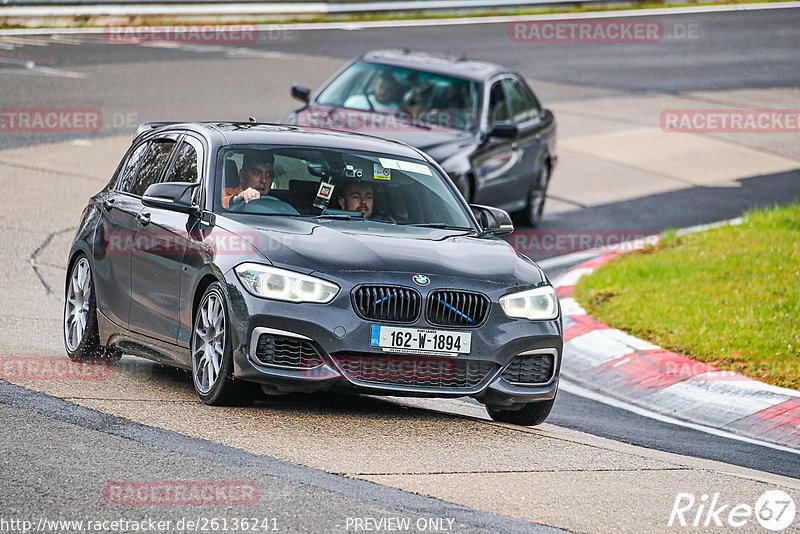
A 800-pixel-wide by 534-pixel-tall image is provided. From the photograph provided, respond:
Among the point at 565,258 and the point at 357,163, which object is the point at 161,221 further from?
the point at 565,258

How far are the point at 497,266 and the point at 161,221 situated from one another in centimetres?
207

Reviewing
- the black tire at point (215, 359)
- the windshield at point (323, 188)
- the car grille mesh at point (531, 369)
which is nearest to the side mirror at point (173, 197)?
the windshield at point (323, 188)

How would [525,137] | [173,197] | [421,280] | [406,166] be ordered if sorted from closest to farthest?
[421,280]
[173,197]
[406,166]
[525,137]

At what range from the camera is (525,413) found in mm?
7980

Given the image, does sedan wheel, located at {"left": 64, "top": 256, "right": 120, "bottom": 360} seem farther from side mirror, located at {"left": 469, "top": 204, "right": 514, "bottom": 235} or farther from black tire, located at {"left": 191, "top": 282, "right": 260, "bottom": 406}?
side mirror, located at {"left": 469, "top": 204, "right": 514, "bottom": 235}

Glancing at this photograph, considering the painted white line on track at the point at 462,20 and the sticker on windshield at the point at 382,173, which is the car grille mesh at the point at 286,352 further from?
the painted white line on track at the point at 462,20

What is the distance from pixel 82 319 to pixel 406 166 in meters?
2.36

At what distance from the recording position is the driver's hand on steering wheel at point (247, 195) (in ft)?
26.7

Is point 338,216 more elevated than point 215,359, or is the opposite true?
point 338,216

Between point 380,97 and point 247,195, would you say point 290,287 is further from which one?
Answer: point 380,97

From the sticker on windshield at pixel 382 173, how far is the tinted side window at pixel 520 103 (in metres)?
7.72

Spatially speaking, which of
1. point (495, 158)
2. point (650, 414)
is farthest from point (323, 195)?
point (495, 158)

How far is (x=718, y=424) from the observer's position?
9141 mm

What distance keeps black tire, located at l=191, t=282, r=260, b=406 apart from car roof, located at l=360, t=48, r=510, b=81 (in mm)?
8291
